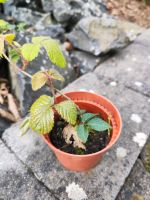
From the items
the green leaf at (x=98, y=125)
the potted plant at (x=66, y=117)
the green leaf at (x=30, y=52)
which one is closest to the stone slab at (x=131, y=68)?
the potted plant at (x=66, y=117)

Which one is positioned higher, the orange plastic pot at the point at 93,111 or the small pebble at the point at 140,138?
the orange plastic pot at the point at 93,111

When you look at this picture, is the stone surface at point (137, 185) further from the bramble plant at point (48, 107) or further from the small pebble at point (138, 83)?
the small pebble at point (138, 83)

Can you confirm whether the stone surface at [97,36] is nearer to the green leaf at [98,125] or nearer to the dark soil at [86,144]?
the dark soil at [86,144]

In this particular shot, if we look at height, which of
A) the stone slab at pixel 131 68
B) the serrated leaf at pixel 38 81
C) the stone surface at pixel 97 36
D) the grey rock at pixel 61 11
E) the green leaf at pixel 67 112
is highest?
the serrated leaf at pixel 38 81

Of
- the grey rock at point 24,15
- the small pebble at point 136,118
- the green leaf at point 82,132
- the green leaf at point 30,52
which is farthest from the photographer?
the grey rock at point 24,15

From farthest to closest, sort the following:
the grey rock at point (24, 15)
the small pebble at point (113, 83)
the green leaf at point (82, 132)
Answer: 1. the grey rock at point (24, 15)
2. the small pebble at point (113, 83)
3. the green leaf at point (82, 132)

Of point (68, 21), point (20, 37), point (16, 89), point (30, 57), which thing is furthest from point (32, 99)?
point (68, 21)

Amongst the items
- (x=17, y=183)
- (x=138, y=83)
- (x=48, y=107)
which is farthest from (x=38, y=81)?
(x=138, y=83)

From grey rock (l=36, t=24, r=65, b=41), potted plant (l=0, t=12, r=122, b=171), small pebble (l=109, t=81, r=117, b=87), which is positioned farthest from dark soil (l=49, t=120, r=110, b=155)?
grey rock (l=36, t=24, r=65, b=41)

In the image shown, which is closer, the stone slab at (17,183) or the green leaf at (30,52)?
the green leaf at (30,52)
